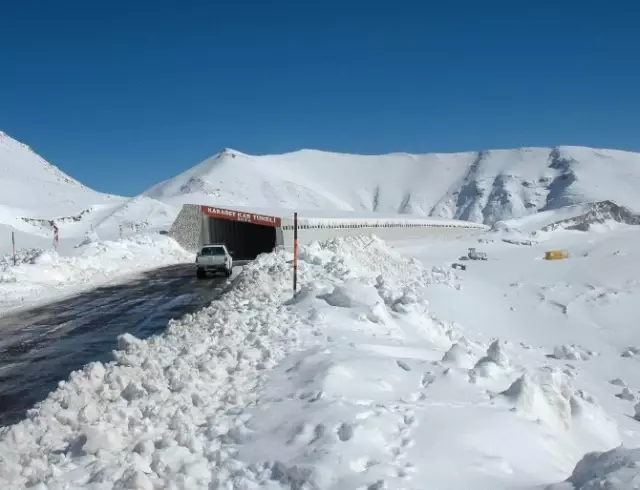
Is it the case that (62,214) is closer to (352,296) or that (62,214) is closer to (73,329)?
(73,329)

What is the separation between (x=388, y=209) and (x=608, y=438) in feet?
484

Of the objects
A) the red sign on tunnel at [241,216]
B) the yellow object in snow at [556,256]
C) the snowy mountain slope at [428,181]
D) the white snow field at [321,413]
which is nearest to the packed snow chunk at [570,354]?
the white snow field at [321,413]

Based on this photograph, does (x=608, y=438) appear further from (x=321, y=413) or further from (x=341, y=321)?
(x=341, y=321)

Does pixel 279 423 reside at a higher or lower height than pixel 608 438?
higher

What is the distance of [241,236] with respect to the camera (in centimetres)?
4444

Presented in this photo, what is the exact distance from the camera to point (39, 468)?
502 cm

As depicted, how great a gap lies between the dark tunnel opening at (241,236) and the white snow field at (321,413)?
29383 mm

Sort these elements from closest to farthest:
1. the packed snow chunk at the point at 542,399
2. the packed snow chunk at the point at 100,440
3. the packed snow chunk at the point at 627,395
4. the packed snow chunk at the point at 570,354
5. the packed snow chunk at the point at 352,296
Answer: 1. the packed snow chunk at the point at 100,440
2. the packed snow chunk at the point at 542,399
3. the packed snow chunk at the point at 627,395
4. the packed snow chunk at the point at 352,296
5. the packed snow chunk at the point at 570,354

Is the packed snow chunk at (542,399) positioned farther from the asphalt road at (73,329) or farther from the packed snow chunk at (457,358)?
the asphalt road at (73,329)

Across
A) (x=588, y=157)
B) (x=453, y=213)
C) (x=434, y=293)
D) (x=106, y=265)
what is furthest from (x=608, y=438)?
(x=588, y=157)

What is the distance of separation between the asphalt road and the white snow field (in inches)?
53.1

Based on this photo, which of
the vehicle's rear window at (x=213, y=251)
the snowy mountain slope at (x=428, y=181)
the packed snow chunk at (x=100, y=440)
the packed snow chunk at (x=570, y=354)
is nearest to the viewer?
the packed snow chunk at (x=100, y=440)

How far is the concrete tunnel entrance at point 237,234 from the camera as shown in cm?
3925

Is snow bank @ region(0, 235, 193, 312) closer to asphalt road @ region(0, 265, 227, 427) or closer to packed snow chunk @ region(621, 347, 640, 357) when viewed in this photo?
asphalt road @ region(0, 265, 227, 427)
